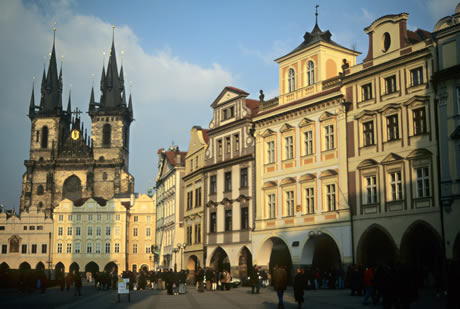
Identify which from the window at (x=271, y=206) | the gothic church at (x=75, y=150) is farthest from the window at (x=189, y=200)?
the gothic church at (x=75, y=150)

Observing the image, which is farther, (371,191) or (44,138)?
(44,138)

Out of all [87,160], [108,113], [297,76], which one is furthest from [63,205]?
[297,76]

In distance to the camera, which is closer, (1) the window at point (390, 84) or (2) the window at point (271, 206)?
(1) the window at point (390, 84)

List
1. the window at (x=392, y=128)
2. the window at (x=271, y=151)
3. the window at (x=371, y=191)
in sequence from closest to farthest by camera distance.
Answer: the window at (x=392, y=128) → the window at (x=371, y=191) → the window at (x=271, y=151)

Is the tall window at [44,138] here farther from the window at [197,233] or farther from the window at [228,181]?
the window at [228,181]

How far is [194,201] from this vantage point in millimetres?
58969

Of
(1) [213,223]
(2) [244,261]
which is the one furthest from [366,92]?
(1) [213,223]

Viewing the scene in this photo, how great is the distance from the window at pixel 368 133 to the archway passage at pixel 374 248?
5.19 m

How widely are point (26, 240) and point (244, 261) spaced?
72.5 metres

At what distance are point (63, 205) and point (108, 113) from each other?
105 feet

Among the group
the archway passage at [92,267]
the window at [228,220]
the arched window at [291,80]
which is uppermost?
the arched window at [291,80]

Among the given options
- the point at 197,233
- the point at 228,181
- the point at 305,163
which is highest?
the point at 305,163

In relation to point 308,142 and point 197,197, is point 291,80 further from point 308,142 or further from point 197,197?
point 197,197

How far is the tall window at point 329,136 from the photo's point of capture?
136 ft
